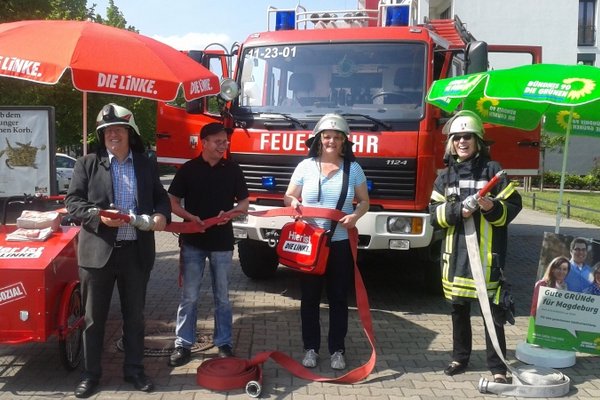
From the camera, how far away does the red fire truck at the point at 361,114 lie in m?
6.14

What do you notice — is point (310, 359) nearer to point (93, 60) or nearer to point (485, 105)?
point (93, 60)

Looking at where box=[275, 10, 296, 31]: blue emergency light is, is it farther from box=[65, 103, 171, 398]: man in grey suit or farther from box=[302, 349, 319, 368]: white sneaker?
box=[302, 349, 319, 368]: white sneaker

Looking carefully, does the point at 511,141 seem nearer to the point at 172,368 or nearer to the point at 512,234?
the point at 172,368

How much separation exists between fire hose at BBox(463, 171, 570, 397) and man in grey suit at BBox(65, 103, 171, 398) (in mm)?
2146

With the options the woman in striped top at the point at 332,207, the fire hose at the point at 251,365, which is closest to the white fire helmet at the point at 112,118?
the fire hose at the point at 251,365

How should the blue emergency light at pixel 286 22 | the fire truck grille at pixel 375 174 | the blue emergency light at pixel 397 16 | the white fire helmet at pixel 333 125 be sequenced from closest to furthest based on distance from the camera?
the white fire helmet at pixel 333 125 → the fire truck grille at pixel 375 174 → the blue emergency light at pixel 397 16 → the blue emergency light at pixel 286 22

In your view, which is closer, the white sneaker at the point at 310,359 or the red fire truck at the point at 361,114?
the white sneaker at the point at 310,359

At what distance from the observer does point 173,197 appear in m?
4.95

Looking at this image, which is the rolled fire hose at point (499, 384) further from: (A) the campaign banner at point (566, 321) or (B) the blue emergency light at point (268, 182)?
(B) the blue emergency light at point (268, 182)

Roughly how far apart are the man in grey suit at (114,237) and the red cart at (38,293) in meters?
0.25

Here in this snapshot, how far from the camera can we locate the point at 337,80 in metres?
6.64

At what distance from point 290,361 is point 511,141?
349 cm

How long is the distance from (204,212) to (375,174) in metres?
1.96

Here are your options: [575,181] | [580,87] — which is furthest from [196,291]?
[575,181]
